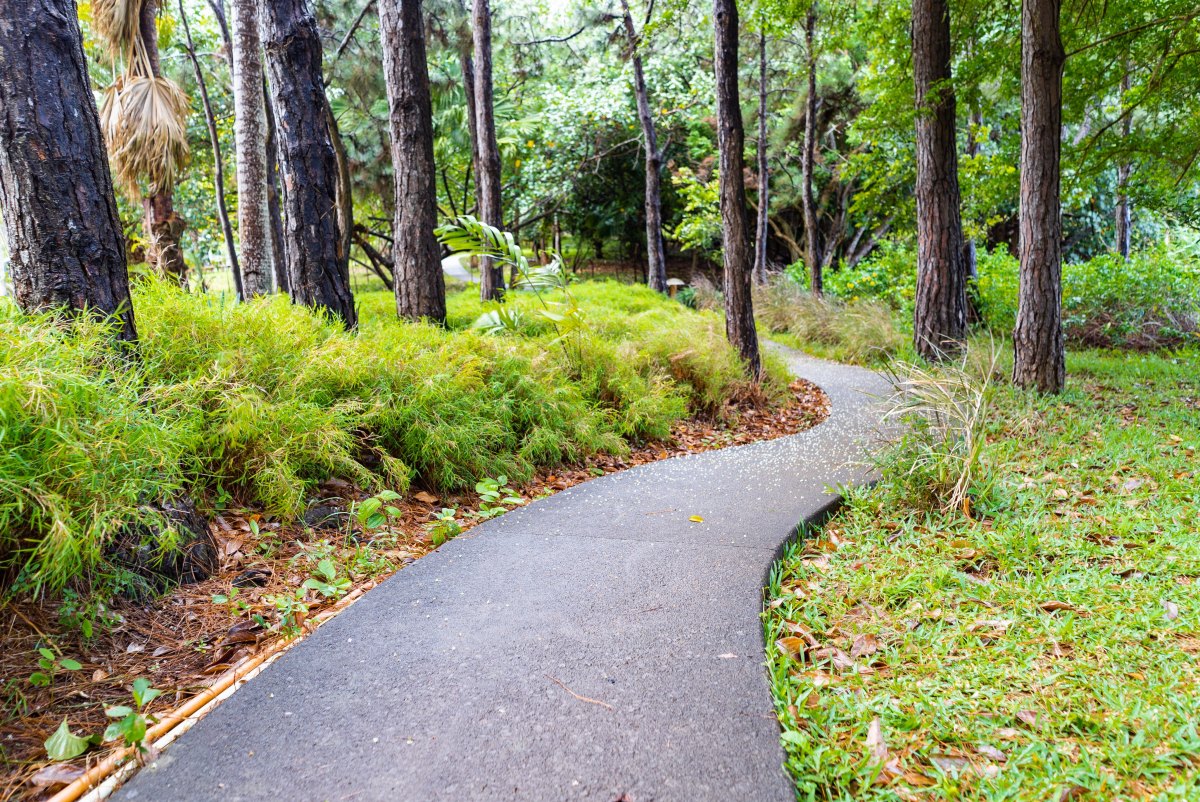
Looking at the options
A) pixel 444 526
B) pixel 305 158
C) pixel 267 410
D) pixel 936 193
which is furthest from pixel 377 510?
pixel 936 193

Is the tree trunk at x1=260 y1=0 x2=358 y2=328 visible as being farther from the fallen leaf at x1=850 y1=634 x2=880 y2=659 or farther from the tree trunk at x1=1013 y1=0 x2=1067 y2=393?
the tree trunk at x1=1013 y1=0 x2=1067 y2=393

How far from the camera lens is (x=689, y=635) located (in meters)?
2.74

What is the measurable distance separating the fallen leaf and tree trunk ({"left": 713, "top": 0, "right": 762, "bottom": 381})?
5399 mm

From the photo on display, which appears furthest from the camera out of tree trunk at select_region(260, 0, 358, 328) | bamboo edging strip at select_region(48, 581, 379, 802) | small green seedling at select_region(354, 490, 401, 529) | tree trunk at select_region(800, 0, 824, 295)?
tree trunk at select_region(800, 0, 824, 295)

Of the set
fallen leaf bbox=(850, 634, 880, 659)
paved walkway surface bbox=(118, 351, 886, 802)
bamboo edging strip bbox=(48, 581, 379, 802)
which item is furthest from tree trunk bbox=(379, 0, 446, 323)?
fallen leaf bbox=(850, 634, 880, 659)

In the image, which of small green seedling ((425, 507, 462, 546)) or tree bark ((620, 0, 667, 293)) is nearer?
small green seedling ((425, 507, 462, 546))

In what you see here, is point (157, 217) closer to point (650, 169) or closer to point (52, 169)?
point (52, 169)

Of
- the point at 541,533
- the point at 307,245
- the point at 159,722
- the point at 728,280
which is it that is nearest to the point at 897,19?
the point at 728,280

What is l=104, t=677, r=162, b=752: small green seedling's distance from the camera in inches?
79.7

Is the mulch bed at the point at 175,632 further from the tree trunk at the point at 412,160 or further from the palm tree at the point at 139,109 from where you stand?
the palm tree at the point at 139,109

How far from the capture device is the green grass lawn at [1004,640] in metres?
2.01

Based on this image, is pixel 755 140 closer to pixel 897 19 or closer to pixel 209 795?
pixel 897 19

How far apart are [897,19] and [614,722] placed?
10513 mm

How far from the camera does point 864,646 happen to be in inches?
108
